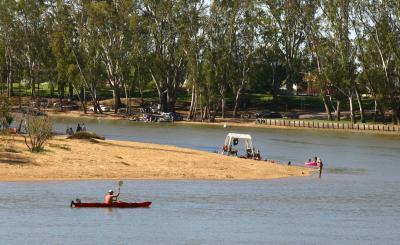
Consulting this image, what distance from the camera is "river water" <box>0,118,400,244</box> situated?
51.0 meters

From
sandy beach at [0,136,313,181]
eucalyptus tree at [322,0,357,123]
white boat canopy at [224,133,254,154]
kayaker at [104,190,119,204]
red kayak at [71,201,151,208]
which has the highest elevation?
eucalyptus tree at [322,0,357,123]

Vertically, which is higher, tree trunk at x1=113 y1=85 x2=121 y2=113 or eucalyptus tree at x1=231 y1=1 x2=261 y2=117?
eucalyptus tree at x1=231 y1=1 x2=261 y2=117

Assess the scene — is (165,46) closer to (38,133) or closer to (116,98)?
(116,98)

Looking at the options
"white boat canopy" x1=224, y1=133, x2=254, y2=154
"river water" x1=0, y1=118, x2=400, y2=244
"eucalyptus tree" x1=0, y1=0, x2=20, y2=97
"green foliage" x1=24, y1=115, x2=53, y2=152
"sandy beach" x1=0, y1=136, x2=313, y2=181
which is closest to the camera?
"river water" x1=0, y1=118, x2=400, y2=244

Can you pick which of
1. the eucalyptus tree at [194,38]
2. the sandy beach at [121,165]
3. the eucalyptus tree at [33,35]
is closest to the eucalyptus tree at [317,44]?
the eucalyptus tree at [194,38]

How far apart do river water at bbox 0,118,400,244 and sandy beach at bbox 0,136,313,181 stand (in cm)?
236

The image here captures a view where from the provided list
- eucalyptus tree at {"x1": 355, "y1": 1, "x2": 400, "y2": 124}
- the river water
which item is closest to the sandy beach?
the river water

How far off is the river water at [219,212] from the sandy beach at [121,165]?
92.8 inches

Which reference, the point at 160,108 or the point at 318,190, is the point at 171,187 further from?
the point at 160,108

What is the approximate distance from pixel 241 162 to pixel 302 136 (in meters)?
50.0

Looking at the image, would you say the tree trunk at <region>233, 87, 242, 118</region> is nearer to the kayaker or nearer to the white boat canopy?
the white boat canopy

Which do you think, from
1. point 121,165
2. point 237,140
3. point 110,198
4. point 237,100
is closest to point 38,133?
point 121,165

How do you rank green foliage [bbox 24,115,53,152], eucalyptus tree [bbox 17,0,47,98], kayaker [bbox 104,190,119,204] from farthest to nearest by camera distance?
eucalyptus tree [bbox 17,0,47,98] → green foliage [bbox 24,115,53,152] → kayaker [bbox 104,190,119,204]

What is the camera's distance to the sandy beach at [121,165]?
70688 millimetres
